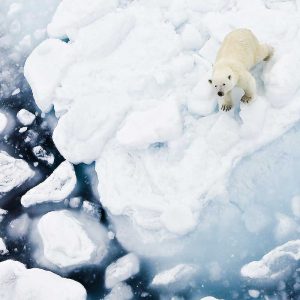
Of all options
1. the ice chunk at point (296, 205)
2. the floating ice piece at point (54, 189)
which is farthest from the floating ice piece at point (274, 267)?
the floating ice piece at point (54, 189)

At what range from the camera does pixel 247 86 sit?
2.63m

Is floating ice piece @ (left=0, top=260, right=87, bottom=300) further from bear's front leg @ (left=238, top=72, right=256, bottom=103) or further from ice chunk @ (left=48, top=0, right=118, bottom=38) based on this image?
ice chunk @ (left=48, top=0, right=118, bottom=38)

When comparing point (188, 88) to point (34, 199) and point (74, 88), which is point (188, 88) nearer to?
point (74, 88)

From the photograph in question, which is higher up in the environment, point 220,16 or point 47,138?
point 220,16

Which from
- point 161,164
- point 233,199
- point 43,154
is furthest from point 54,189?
point 233,199

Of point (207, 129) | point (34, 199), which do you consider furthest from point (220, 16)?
point (34, 199)

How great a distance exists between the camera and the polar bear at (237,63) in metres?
2.49

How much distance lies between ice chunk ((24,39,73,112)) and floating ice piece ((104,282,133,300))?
143cm

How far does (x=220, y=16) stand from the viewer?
3.28m

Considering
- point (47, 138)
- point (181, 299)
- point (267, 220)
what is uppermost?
point (47, 138)

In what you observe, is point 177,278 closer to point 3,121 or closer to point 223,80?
point 223,80

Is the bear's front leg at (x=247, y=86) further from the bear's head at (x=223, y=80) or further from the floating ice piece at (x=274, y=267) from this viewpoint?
the floating ice piece at (x=274, y=267)

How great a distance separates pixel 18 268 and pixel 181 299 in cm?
103

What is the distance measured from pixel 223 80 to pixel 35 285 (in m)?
1.63
